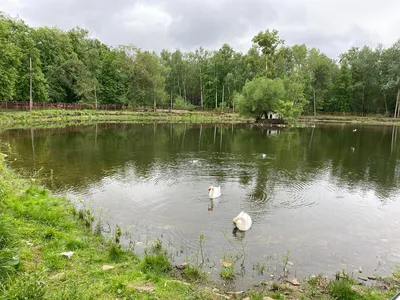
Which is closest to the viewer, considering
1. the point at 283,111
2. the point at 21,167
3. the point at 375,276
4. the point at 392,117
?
the point at 375,276

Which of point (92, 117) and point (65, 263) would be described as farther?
point (92, 117)

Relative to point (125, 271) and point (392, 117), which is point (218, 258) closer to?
point (125, 271)

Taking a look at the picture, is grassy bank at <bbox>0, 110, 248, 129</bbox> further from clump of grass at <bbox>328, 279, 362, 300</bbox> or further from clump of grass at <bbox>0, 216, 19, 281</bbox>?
clump of grass at <bbox>328, 279, 362, 300</bbox>

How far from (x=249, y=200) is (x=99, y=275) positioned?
26.5ft

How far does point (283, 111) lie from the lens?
59.1 m

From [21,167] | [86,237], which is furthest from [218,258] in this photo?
[21,167]

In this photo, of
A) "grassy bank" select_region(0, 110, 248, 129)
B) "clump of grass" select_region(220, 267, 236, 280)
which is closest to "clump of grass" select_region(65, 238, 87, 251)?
"clump of grass" select_region(220, 267, 236, 280)

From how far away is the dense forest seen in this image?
181 ft

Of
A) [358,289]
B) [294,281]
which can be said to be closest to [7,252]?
[294,281]

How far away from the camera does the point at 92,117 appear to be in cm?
5900

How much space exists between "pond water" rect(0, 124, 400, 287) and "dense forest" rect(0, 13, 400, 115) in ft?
117

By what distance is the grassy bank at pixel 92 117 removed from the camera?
142 ft

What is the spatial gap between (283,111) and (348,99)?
39247 mm

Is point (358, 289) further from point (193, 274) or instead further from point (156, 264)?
point (156, 264)
